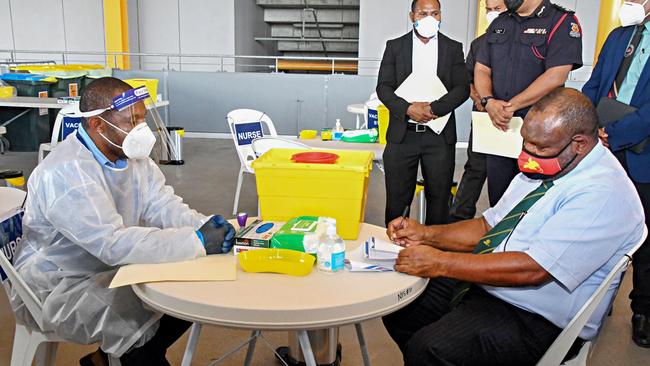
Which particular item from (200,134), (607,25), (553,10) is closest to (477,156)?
(553,10)

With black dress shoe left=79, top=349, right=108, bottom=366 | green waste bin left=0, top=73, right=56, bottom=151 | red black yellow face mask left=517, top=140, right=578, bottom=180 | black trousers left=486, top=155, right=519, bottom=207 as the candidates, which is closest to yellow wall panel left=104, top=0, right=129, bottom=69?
green waste bin left=0, top=73, right=56, bottom=151

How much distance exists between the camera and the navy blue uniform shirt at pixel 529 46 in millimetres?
2680

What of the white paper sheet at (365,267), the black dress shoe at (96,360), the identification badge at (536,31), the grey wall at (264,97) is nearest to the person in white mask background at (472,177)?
→ the identification badge at (536,31)

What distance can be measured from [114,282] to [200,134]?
729cm

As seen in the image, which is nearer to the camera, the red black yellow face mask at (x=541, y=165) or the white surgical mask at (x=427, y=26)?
the red black yellow face mask at (x=541, y=165)

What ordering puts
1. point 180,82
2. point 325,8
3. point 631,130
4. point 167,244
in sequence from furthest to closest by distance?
point 325,8 → point 180,82 → point 631,130 → point 167,244

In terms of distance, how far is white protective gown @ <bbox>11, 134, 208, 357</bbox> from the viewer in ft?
5.46

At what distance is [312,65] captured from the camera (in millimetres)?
14445

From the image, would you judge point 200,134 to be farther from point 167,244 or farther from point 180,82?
point 167,244

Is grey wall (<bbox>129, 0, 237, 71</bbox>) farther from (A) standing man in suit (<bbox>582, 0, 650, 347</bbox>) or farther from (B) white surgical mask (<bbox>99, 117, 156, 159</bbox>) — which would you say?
(B) white surgical mask (<bbox>99, 117, 156, 159</bbox>)

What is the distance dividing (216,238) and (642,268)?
2070 millimetres

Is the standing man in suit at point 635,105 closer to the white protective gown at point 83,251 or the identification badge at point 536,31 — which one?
the identification badge at point 536,31

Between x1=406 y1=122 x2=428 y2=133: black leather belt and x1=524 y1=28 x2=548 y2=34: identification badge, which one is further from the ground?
x1=524 y1=28 x2=548 y2=34: identification badge

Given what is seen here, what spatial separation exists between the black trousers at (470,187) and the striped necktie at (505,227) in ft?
5.89
